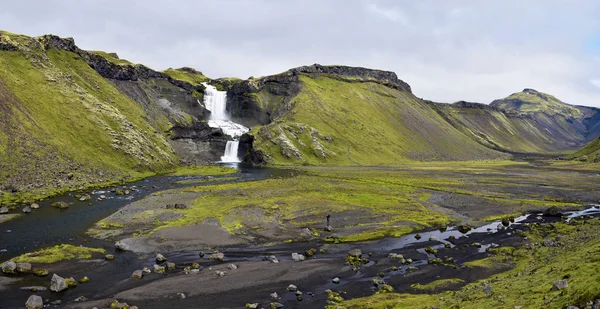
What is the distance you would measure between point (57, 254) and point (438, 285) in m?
39.2

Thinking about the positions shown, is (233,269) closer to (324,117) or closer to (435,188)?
(435,188)

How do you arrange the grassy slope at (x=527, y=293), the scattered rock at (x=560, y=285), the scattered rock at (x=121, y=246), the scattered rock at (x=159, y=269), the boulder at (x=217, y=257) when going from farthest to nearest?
1. the scattered rock at (x=121, y=246)
2. the boulder at (x=217, y=257)
3. the scattered rock at (x=159, y=269)
4. the scattered rock at (x=560, y=285)
5. the grassy slope at (x=527, y=293)

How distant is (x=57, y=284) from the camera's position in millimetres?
29172

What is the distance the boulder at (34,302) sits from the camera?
85.2 ft

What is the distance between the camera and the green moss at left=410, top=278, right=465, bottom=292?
30.5m

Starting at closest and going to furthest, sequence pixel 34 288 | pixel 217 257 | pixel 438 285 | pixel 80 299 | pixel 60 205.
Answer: pixel 80 299
pixel 34 288
pixel 438 285
pixel 217 257
pixel 60 205

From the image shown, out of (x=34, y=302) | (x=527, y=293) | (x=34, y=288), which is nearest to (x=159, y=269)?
(x=34, y=288)

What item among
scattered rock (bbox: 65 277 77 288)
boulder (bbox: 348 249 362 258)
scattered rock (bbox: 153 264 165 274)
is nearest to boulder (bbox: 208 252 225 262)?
scattered rock (bbox: 153 264 165 274)

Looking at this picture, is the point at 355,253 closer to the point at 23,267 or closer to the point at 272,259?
the point at 272,259

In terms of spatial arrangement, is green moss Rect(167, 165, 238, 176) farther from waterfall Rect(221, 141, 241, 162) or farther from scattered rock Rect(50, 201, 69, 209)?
scattered rock Rect(50, 201, 69, 209)

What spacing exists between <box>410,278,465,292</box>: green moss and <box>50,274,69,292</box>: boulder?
30.6 m

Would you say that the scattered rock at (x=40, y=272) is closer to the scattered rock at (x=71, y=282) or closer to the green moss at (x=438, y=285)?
the scattered rock at (x=71, y=282)

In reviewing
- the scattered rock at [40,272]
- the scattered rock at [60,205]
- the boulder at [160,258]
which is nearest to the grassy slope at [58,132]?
the scattered rock at [60,205]

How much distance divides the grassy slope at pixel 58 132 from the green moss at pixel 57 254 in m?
40.4
